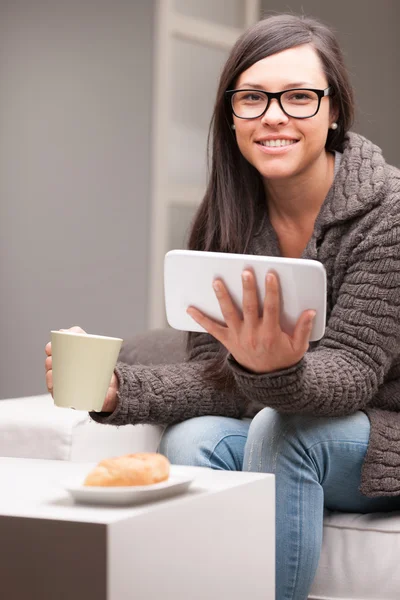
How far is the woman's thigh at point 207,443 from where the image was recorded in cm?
146

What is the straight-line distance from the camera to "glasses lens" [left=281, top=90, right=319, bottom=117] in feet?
4.92

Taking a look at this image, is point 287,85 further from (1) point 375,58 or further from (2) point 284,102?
(1) point 375,58

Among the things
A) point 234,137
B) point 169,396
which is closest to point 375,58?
point 234,137

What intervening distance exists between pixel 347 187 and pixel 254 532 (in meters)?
0.66

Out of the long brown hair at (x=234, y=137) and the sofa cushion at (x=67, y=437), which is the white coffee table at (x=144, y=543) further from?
the sofa cushion at (x=67, y=437)

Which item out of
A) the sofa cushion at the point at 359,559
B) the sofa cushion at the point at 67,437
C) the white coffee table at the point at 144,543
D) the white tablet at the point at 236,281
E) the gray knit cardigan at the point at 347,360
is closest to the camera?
the white coffee table at the point at 144,543

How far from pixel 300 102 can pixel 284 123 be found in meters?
0.05

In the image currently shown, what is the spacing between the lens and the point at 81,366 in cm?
112

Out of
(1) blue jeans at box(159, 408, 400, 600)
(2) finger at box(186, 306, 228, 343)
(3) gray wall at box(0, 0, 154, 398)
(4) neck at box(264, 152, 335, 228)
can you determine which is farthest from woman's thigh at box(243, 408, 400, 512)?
(3) gray wall at box(0, 0, 154, 398)

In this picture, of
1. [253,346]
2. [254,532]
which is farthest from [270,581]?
[253,346]

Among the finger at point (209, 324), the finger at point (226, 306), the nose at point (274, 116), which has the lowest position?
the finger at point (209, 324)

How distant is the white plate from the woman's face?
0.68 meters

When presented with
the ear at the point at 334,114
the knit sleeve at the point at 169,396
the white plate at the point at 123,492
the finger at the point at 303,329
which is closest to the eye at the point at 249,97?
the ear at the point at 334,114

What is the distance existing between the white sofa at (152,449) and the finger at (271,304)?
448mm
